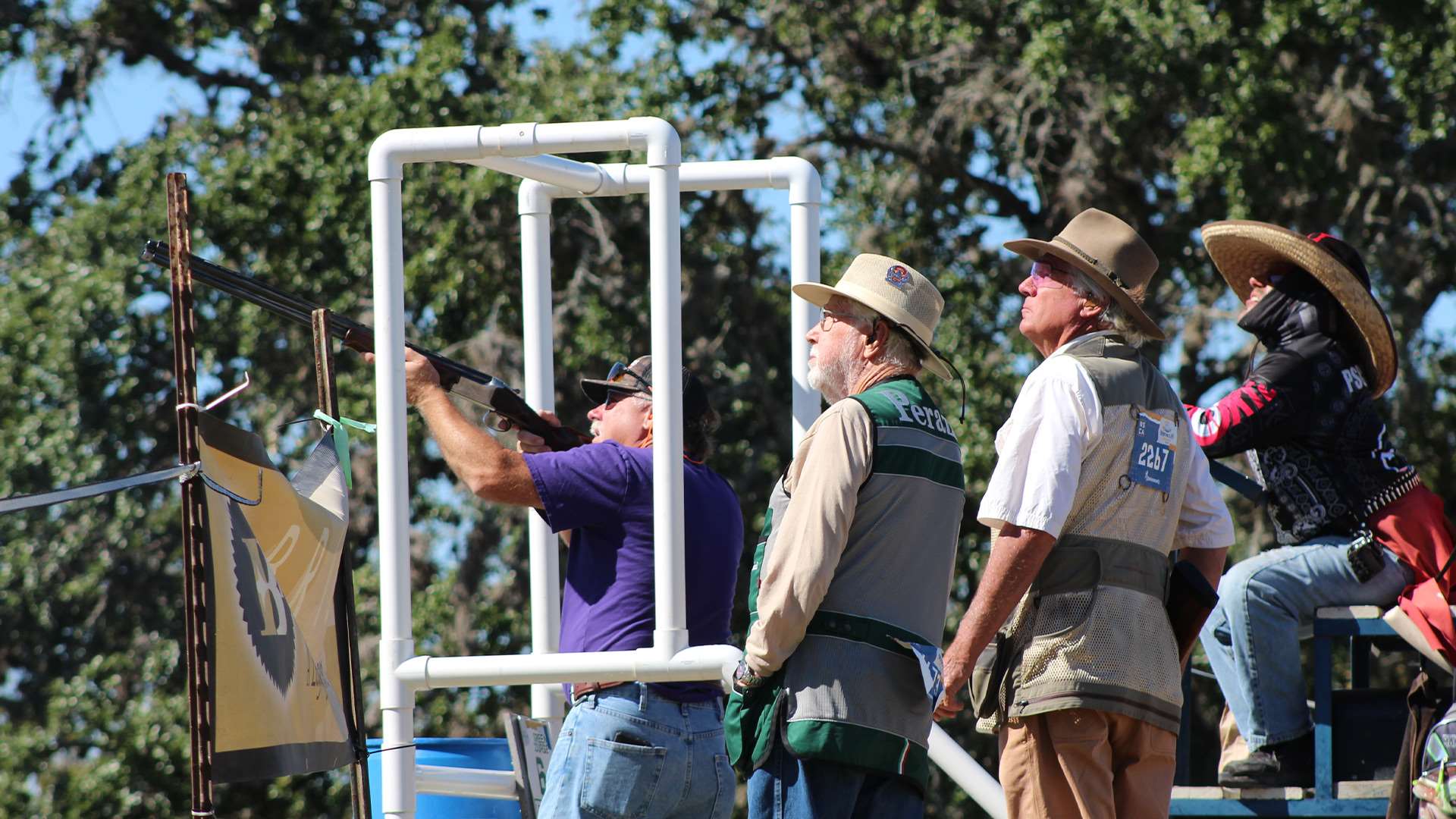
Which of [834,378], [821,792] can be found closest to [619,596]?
[834,378]

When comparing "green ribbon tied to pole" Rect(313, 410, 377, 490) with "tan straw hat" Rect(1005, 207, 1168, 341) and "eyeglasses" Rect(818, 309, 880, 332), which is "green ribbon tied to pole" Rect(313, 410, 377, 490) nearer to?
"eyeglasses" Rect(818, 309, 880, 332)

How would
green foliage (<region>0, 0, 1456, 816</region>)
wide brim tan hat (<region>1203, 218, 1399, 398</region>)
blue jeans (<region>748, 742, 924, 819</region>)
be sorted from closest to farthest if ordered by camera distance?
blue jeans (<region>748, 742, 924, 819</region>) → wide brim tan hat (<region>1203, 218, 1399, 398</region>) → green foliage (<region>0, 0, 1456, 816</region>)

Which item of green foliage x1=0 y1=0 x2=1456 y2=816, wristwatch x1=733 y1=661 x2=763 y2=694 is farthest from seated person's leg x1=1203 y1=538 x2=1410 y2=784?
green foliage x1=0 y1=0 x2=1456 y2=816

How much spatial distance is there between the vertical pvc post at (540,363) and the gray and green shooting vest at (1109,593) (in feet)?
4.48

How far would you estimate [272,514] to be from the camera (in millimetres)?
3697

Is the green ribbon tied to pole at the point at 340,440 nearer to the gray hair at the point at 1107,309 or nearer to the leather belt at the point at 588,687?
the leather belt at the point at 588,687

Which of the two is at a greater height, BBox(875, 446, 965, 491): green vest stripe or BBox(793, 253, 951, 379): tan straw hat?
BBox(793, 253, 951, 379): tan straw hat

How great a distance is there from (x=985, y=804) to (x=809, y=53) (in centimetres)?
760

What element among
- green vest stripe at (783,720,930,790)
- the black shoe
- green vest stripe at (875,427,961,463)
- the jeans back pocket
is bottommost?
the black shoe

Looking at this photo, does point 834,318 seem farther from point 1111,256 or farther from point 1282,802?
point 1282,802

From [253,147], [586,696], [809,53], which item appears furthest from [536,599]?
Result: [253,147]

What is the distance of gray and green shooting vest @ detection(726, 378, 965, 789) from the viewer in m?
3.43

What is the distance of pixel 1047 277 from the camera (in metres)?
3.99

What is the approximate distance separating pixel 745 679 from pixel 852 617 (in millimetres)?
236
